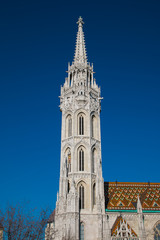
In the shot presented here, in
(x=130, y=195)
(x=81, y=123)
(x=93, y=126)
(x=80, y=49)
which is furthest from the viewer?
(x=80, y=49)

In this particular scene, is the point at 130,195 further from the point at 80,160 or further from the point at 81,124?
the point at 81,124

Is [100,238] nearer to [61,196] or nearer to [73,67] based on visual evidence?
[61,196]

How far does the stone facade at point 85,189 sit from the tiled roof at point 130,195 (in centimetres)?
29

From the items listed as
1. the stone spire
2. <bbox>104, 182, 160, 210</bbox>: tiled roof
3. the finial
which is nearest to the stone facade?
<bbox>104, 182, 160, 210</bbox>: tiled roof

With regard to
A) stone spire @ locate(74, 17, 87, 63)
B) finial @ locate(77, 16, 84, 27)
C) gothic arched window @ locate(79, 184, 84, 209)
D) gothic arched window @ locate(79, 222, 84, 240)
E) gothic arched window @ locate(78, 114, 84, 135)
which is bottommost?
gothic arched window @ locate(79, 222, 84, 240)

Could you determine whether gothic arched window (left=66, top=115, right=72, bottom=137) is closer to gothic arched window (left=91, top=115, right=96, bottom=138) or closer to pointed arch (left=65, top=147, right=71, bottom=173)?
pointed arch (left=65, top=147, right=71, bottom=173)

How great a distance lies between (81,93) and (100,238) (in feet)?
83.8

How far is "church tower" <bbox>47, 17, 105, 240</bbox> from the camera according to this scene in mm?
44062

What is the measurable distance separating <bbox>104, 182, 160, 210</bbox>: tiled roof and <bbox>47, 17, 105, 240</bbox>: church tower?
391 centimetres

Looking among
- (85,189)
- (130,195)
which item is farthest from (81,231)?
(130,195)

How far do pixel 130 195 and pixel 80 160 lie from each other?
10933 millimetres

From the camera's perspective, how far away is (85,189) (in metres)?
47.4

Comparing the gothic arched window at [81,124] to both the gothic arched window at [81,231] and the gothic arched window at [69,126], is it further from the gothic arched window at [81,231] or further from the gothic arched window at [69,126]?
the gothic arched window at [81,231]

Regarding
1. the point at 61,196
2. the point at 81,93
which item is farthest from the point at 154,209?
the point at 81,93
